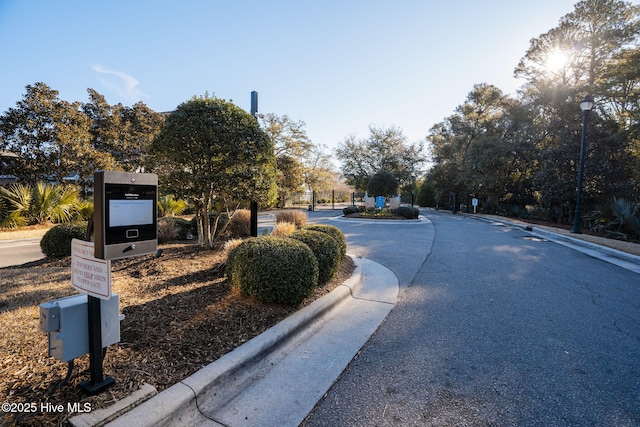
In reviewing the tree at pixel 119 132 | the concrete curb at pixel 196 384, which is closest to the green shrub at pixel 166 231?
the concrete curb at pixel 196 384

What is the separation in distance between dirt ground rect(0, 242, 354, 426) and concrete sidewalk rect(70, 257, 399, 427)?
175 mm

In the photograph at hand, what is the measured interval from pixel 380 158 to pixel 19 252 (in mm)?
32550

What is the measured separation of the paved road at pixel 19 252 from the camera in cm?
680

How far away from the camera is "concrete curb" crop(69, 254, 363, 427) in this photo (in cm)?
183

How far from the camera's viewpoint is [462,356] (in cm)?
295

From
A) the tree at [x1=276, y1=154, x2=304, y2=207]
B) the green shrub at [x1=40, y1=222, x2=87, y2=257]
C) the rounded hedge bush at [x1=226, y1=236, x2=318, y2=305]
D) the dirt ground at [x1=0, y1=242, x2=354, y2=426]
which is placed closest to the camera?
the dirt ground at [x1=0, y1=242, x2=354, y2=426]

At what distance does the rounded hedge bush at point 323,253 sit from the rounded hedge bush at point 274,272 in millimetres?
656

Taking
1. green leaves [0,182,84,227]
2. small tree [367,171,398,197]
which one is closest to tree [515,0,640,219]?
small tree [367,171,398,197]

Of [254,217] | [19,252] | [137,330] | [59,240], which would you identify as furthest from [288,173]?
[137,330]

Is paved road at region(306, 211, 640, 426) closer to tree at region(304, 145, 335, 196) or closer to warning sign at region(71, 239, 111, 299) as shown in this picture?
warning sign at region(71, 239, 111, 299)

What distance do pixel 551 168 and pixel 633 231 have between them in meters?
7.17

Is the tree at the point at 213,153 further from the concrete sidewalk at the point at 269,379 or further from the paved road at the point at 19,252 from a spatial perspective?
the paved road at the point at 19,252

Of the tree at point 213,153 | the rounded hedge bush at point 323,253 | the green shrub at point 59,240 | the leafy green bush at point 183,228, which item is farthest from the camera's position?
the leafy green bush at point 183,228

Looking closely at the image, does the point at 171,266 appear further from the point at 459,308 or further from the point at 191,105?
the point at 459,308
